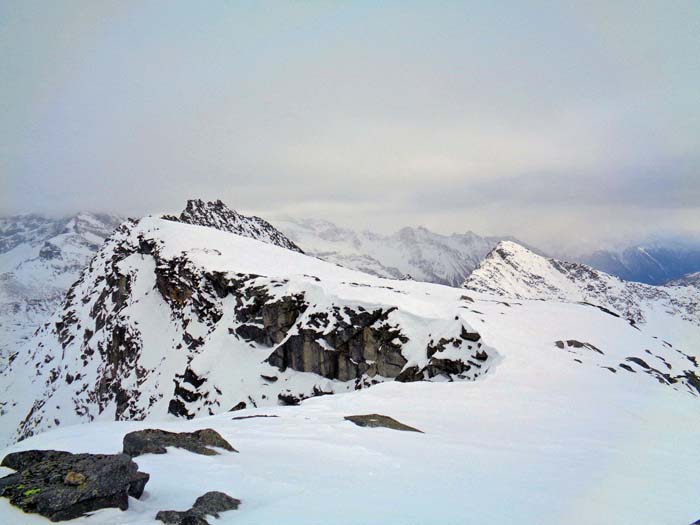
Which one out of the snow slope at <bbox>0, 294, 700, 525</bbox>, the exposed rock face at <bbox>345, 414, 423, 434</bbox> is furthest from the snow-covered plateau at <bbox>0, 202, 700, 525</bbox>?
the exposed rock face at <bbox>345, 414, 423, 434</bbox>

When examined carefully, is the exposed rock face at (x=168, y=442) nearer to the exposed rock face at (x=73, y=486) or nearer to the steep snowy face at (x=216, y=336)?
the exposed rock face at (x=73, y=486)

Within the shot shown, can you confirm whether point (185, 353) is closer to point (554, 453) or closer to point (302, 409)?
point (302, 409)

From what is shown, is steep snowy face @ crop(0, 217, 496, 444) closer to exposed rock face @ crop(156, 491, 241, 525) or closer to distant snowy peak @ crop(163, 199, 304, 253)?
exposed rock face @ crop(156, 491, 241, 525)

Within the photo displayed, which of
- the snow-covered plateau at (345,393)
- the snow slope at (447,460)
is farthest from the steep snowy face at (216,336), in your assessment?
the snow slope at (447,460)

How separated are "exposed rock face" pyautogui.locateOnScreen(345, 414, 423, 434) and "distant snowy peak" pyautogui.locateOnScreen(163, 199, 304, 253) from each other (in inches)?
4408

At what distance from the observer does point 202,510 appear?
628 centimetres

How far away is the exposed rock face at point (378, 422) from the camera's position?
14.2 meters

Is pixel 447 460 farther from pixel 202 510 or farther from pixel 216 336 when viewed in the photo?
pixel 216 336

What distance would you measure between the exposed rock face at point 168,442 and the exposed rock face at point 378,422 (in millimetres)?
5434

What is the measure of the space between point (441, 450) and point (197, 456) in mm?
6792

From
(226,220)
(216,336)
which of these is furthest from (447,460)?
(226,220)

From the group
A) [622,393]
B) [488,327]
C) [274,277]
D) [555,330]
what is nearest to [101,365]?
[274,277]

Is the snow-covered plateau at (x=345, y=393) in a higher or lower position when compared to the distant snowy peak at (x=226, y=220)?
lower

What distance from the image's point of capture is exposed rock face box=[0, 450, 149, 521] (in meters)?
5.88
